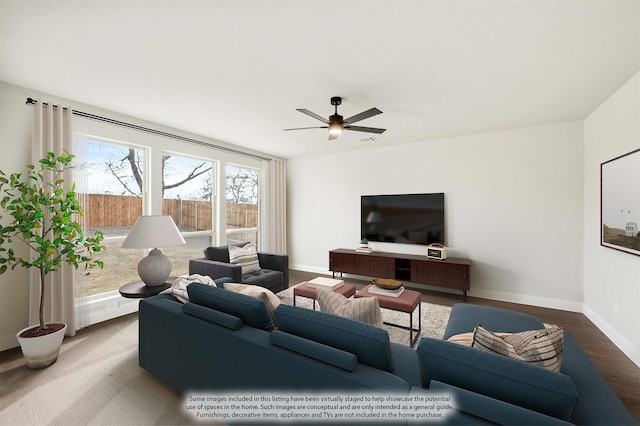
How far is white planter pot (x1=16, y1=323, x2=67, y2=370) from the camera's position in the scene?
2156 millimetres

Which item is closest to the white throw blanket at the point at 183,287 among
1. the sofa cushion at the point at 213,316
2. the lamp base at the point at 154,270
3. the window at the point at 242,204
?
the sofa cushion at the point at 213,316

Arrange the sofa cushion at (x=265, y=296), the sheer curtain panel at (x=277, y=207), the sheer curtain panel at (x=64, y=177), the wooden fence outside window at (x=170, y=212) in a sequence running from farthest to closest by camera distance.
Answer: the sheer curtain panel at (x=277, y=207) < the wooden fence outside window at (x=170, y=212) < the sheer curtain panel at (x=64, y=177) < the sofa cushion at (x=265, y=296)

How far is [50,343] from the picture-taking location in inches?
87.7

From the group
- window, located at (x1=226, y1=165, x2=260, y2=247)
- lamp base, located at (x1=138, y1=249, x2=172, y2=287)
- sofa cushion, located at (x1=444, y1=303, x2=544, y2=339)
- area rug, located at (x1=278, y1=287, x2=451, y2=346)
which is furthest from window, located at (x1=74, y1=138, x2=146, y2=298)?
sofa cushion, located at (x1=444, y1=303, x2=544, y2=339)

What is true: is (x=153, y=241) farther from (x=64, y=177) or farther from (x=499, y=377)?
(x=499, y=377)

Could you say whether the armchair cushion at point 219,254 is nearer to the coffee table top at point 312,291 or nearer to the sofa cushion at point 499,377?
the coffee table top at point 312,291

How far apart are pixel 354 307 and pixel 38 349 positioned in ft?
8.69

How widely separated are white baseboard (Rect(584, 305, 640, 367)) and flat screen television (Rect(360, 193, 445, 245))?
6.06 feet

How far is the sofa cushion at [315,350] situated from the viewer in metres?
1.19

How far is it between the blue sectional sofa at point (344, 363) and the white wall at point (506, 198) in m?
2.08

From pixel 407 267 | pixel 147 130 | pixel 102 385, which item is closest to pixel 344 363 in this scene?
pixel 102 385

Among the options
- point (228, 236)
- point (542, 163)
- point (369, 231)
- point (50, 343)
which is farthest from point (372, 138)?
point (50, 343)

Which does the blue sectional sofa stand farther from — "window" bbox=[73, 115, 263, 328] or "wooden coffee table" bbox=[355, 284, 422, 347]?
"window" bbox=[73, 115, 263, 328]

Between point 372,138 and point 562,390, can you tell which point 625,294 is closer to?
point 562,390
